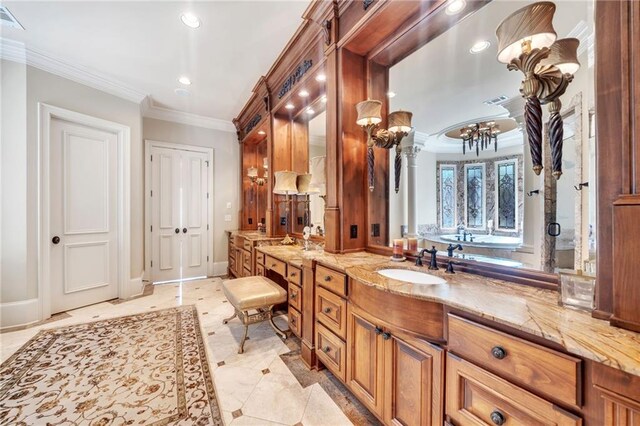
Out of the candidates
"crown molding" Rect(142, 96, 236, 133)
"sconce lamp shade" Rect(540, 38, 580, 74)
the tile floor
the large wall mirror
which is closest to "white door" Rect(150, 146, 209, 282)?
"crown molding" Rect(142, 96, 236, 133)

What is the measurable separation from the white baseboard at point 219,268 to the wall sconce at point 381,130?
405 centimetres

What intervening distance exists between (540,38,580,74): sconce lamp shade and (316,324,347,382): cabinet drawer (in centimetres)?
189

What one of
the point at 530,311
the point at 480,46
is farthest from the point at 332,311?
the point at 480,46

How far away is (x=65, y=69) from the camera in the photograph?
311cm

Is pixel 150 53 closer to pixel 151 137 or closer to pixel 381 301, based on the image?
pixel 151 137

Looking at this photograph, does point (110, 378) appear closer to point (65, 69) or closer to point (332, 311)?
point (332, 311)

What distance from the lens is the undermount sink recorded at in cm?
148

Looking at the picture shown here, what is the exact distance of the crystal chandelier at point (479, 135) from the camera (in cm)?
163

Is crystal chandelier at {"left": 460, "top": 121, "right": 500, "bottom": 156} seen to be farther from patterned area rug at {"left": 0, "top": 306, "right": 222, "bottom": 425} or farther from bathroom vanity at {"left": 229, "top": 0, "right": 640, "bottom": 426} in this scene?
patterned area rug at {"left": 0, "top": 306, "right": 222, "bottom": 425}

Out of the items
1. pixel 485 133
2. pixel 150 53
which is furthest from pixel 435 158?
pixel 150 53

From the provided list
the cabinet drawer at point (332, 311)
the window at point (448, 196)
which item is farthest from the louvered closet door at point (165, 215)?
the window at point (448, 196)

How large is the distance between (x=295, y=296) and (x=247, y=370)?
681mm

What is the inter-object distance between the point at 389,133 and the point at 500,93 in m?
0.75

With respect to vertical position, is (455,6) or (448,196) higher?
(455,6)
